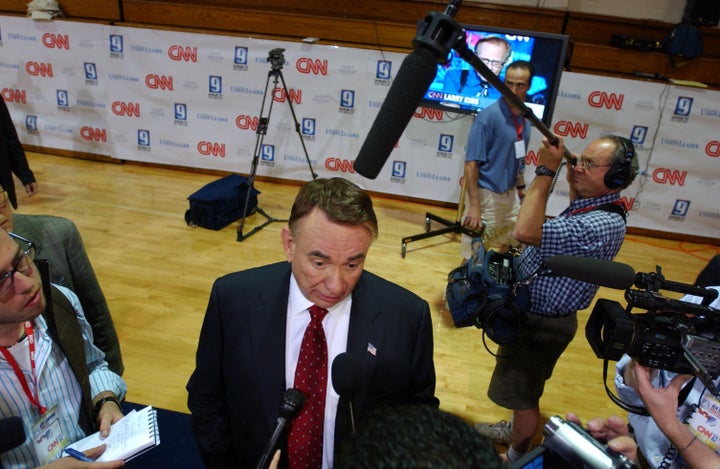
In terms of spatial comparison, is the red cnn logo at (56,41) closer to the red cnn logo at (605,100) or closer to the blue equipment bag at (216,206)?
the blue equipment bag at (216,206)

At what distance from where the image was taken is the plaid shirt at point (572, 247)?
2.07 meters

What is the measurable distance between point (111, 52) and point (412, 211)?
14.3ft

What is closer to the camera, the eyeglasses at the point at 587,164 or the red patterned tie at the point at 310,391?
the red patterned tie at the point at 310,391

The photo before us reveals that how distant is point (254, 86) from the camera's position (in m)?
6.14

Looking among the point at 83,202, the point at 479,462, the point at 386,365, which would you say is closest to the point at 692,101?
the point at 386,365

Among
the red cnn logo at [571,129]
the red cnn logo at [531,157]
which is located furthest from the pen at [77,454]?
the red cnn logo at [571,129]

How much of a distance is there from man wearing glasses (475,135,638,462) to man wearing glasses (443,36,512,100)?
8.35 ft

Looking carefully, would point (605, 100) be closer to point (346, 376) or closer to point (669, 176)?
point (669, 176)

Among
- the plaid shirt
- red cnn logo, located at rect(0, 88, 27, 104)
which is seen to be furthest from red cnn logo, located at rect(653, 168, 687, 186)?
red cnn logo, located at rect(0, 88, 27, 104)

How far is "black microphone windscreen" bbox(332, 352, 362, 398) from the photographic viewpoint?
1.14m

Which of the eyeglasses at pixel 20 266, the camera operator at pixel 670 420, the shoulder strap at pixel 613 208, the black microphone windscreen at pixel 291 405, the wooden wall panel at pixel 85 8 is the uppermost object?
the wooden wall panel at pixel 85 8

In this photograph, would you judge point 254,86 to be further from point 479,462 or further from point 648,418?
point 479,462

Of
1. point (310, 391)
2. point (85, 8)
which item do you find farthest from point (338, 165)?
point (310, 391)

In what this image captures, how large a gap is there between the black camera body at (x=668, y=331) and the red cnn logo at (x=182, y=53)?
6015 millimetres
